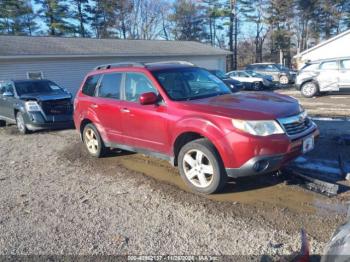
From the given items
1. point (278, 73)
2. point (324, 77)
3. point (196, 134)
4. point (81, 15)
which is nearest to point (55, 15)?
point (81, 15)

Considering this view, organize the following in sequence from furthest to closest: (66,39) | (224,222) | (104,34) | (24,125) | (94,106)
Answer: (104,34) → (66,39) → (24,125) → (94,106) → (224,222)

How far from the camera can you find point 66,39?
79.0 ft

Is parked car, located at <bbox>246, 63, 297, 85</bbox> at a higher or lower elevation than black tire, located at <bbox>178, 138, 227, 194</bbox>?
higher

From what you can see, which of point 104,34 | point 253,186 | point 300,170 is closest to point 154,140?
point 253,186

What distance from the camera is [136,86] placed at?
5734 mm

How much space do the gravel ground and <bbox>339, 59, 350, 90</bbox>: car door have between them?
1256 cm

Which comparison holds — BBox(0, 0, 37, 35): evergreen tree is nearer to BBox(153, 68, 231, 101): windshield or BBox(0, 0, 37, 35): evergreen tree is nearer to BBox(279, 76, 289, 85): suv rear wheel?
BBox(279, 76, 289, 85): suv rear wheel

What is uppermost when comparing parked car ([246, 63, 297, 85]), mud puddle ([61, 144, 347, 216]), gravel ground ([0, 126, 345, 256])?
parked car ([246, 63, 297, 85])

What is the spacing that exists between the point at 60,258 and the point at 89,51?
19.5 meters

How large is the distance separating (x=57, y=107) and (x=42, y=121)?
26.0 inches

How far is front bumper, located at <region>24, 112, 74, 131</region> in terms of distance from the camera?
1037 cm

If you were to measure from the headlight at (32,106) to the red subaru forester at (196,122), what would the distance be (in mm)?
4476

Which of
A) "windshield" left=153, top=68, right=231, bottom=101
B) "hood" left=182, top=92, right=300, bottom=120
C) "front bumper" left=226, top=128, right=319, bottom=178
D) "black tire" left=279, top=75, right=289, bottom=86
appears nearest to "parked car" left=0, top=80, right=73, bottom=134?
"windshield" left=153, top=68, right=231, bottom=101

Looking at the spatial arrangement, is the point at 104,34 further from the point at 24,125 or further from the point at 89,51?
the point at 24,125
